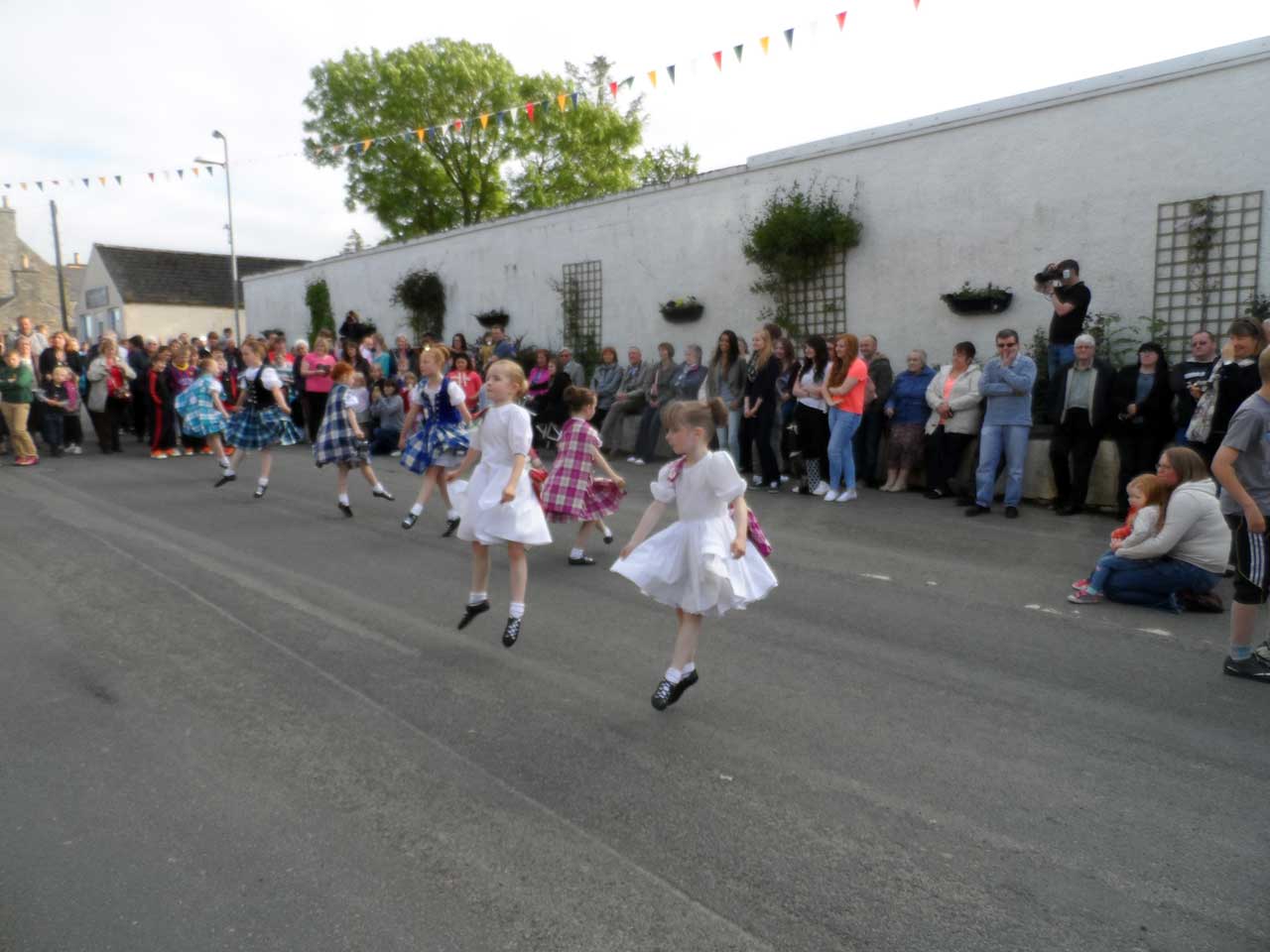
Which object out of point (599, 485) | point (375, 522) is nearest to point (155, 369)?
point (375, 522)

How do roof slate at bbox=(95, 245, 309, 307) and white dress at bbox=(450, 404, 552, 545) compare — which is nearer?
white dress at bbox=(450, 404, 552, 545)

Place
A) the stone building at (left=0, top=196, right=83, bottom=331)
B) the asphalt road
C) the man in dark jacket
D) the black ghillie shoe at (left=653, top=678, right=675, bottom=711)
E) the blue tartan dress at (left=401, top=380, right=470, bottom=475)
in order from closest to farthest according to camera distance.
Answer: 1. the asphalt road
2. the black ghillie shoe at (left=653, top=678, right=675, bottom=711)
3. the blue tartan dress at (left=401, top=380, right=470, bottom=475)
4. the man in dark jacket
5. the stone building at (left=0, top=196, right=83, bottom=331)

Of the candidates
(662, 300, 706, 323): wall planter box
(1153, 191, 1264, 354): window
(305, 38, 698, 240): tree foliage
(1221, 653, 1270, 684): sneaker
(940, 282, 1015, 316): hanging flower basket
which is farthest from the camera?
(305, 38, 698, 240): tree foliage

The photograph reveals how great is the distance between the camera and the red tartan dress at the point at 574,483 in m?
8.59

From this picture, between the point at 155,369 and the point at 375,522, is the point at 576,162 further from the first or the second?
the point at 375,522

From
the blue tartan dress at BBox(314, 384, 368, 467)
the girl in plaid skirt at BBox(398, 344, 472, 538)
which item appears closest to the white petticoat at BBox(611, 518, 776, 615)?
the girl in plaid skirt at BBox(398, 344, 472, 538)

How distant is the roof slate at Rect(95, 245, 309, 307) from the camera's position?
52.6m

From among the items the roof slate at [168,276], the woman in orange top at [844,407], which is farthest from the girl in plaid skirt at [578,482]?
the roof slate at [168,276]

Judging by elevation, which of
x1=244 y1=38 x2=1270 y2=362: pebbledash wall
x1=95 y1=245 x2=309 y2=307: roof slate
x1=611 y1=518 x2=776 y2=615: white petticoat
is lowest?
x1=611 y1=518 x2=776 y2=615: white petticoat

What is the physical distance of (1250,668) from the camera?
219 inches

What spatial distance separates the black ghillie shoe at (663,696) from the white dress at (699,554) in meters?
0.40

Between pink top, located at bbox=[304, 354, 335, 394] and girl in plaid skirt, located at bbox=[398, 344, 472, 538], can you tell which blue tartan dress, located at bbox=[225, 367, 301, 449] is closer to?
girl in plaid skirt, located at bbox=[398, 344, 472, 538]

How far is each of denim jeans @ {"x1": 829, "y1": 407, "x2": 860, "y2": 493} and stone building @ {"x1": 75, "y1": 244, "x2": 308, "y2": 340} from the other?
1814 inches

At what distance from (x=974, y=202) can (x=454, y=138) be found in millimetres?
37466
